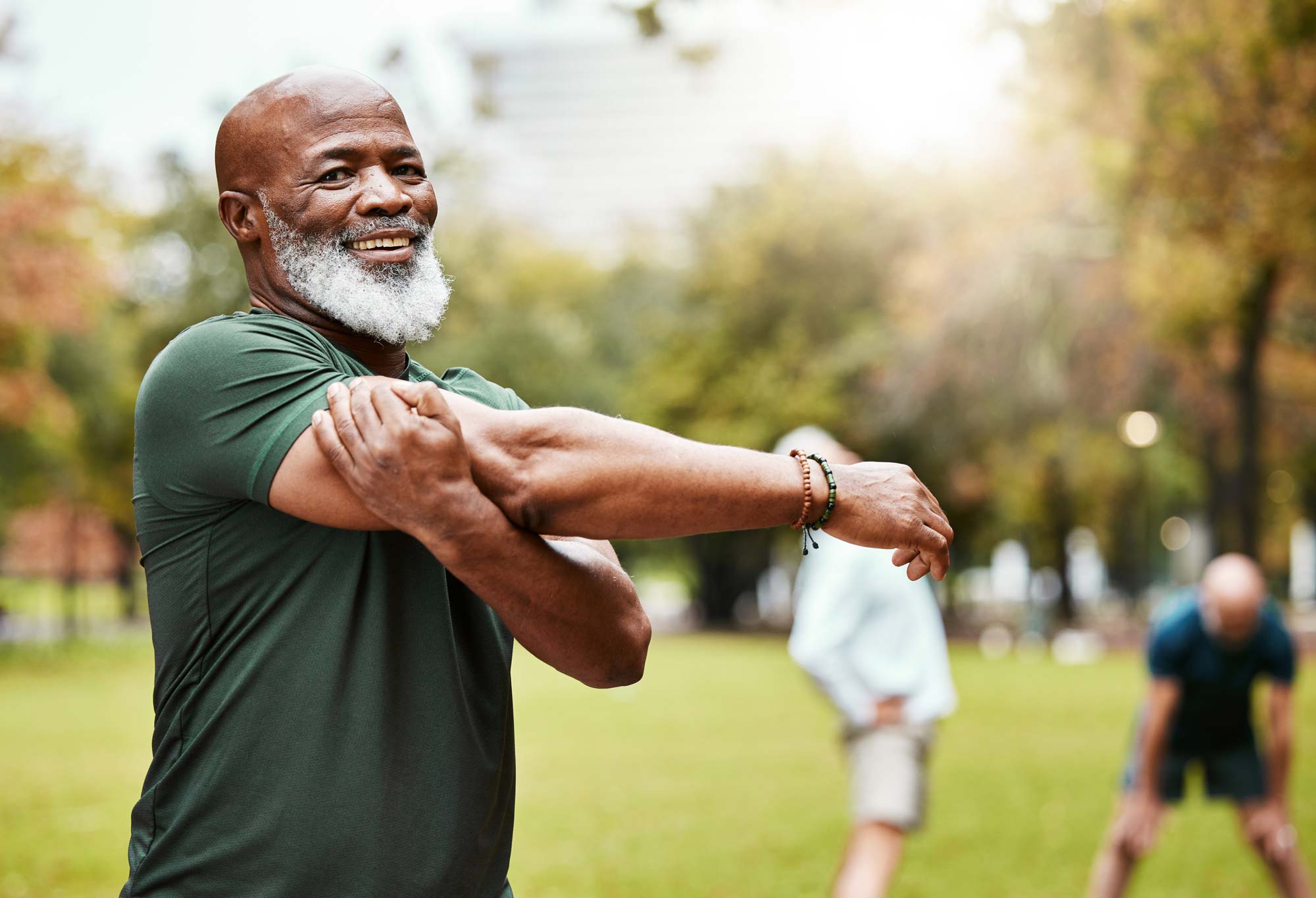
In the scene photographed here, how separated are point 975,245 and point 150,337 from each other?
2217cm

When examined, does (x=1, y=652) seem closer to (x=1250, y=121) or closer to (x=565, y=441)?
(x=1250, y=121)

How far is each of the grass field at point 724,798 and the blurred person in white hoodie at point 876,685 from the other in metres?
2.41

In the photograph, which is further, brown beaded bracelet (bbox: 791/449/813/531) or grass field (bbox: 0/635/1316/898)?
grass field (bbox: 0/635/1316/898)

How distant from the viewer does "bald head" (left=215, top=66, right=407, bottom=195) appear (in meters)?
2.24

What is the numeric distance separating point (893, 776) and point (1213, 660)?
6.37 ft

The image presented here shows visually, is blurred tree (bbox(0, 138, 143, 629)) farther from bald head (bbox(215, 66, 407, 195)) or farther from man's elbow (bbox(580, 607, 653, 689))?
man's elbow (bbox(580, 607, 653, 689))

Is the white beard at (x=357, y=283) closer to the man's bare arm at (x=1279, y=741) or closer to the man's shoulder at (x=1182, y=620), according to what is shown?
the man's shoulder at (x=1182, y=620)

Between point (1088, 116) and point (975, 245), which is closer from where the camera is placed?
point (1088, 116)

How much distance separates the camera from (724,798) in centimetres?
1248

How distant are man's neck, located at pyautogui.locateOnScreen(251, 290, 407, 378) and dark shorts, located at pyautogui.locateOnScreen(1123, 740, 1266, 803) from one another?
233 inches

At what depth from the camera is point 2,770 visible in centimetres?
1420

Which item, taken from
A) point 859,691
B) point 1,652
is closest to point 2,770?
point 859,691

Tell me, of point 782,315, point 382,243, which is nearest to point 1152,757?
point 382,243

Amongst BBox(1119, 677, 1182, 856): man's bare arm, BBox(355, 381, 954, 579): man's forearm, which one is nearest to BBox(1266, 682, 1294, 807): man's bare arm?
BBox(1119, 677, 1182, 856): man's bare arm
